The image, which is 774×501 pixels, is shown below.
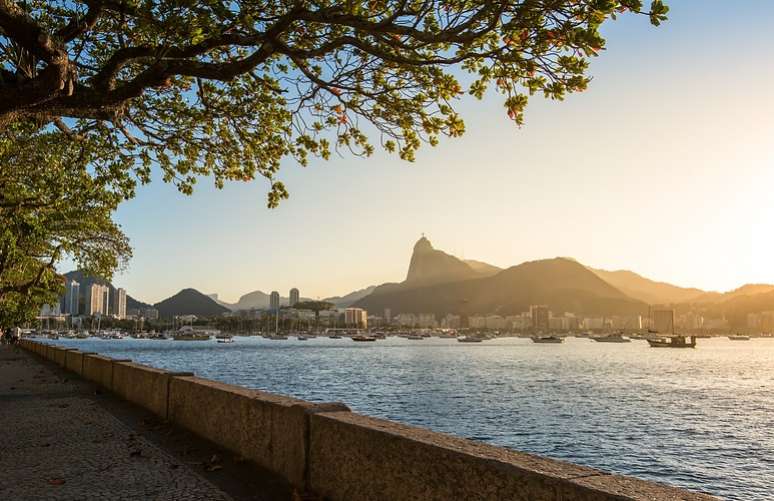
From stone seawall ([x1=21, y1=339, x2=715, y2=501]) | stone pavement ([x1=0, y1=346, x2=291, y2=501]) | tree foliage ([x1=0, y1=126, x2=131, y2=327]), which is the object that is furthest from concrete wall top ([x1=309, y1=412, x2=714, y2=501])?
tree foliage ([x1=0, y1=126, x2=131, y2=327])

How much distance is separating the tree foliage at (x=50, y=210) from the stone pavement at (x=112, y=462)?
641 centimetres

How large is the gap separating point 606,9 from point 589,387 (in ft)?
197

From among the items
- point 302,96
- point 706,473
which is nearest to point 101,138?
point 302,96

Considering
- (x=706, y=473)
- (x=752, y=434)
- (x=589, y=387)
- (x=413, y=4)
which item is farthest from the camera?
(x=589, y=387)

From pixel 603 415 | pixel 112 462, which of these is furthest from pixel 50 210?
pixel 603 415

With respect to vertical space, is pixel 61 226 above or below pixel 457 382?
above

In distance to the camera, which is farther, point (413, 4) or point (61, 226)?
point (61, 226)

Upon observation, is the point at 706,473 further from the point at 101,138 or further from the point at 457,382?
the point at 457,382

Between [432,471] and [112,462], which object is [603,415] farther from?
[432,471]

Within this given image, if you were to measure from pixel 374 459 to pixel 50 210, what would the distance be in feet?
72.8

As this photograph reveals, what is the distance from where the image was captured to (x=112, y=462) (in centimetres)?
806

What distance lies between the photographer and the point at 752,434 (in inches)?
1398

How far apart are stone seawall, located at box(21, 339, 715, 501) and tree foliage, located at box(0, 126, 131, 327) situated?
31.1ft

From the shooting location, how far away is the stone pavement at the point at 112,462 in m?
6.54
